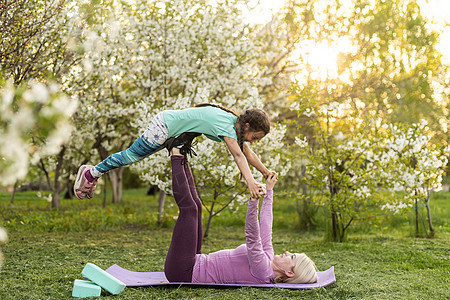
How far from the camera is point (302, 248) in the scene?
5.34 metres

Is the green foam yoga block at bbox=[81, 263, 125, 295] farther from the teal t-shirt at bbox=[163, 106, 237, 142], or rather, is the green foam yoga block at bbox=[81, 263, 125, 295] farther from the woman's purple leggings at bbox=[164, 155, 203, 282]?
the teal t-shirt at bbox=[163, 106, 237, 142]

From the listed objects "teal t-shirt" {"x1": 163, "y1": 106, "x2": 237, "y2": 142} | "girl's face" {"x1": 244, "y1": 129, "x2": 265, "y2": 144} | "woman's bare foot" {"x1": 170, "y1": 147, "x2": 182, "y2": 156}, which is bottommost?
"woman's bare foot" {"x1": 170, "y1": 147, "x2": 182, "y2": 156}

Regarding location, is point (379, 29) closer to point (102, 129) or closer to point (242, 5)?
point (242, 5)

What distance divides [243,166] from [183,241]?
0.74 meters

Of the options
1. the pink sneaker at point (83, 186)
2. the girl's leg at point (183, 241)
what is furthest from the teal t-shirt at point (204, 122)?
the pink sneaker at point (83, 186)

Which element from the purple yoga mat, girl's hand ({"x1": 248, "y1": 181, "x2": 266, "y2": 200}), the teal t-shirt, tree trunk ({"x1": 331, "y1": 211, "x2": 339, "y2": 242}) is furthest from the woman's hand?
tree trunk ({"x1": 331, "y1": 211, "x2": 339, "y2": 242})

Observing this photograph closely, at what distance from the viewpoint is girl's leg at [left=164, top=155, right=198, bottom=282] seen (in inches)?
129

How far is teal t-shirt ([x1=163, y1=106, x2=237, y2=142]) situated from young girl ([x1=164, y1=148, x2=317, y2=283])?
1.25 feet

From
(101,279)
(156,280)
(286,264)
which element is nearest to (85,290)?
(101,279)

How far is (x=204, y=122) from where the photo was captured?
3.62 meters

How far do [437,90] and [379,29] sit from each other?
7.39 m

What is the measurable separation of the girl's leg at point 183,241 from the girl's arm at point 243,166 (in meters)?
0.46

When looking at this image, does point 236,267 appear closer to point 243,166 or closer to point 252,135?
point 243,166

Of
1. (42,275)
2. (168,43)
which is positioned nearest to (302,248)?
(42,275)
